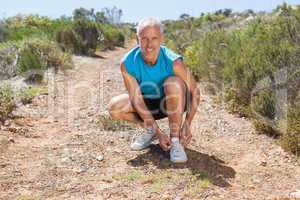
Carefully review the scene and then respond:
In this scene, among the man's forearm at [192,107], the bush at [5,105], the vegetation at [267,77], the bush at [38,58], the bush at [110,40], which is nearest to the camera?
the man's forearm at [192,107]

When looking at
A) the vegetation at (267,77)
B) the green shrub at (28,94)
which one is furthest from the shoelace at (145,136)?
the green shrub at (28,94)

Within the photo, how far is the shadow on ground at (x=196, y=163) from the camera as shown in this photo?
374 centimetres

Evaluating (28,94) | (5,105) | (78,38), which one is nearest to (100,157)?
(5,105)

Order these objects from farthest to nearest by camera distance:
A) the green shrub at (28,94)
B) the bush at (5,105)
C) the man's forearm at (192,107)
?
the green shrub at (28,94) → the bush at (5,105) → the man's forearm at (192,107)

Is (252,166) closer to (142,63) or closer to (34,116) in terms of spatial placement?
(142,63)

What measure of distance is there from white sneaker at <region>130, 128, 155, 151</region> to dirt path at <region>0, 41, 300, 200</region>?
2.1 inches

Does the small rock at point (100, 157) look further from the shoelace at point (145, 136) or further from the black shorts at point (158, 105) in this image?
the black shorts at point (158, 105)

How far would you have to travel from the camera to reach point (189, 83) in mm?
4043

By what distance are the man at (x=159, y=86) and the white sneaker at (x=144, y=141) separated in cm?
4

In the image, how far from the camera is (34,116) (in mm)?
5754

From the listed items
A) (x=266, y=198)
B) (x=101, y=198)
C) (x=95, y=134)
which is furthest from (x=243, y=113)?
(x=101, y=198)

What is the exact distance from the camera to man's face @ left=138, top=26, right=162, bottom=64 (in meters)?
3.78

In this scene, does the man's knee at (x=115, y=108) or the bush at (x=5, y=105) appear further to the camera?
the bush at (x=5, y=105)

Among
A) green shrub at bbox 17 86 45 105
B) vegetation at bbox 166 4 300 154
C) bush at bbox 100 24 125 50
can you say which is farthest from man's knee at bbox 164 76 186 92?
bush at bbox 100 24 125 50
